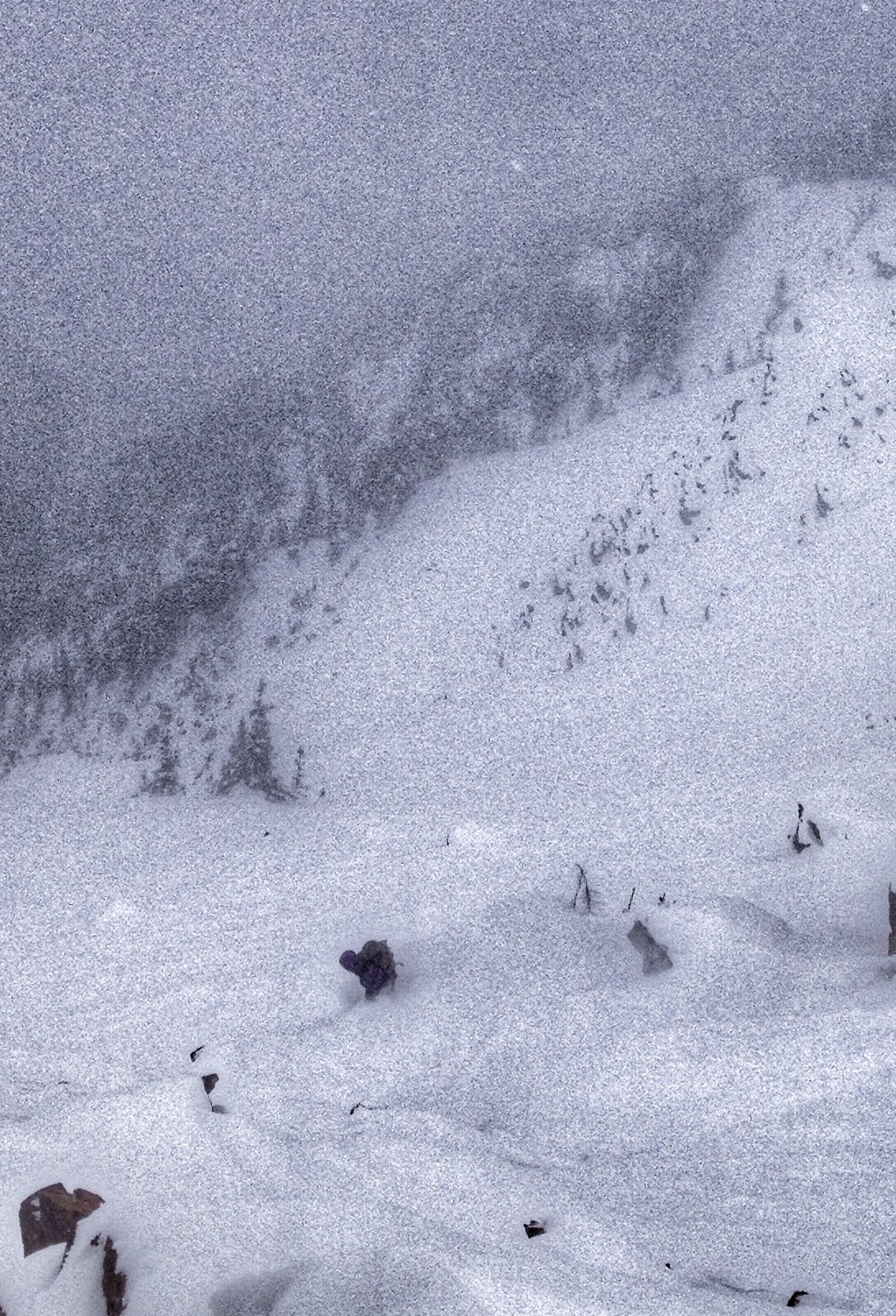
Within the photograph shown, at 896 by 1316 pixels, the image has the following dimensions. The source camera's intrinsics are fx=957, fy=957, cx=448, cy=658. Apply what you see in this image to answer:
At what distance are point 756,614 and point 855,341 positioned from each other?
0.73 metres

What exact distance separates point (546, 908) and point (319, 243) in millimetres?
1846

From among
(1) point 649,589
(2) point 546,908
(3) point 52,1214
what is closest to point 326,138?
(1) point 649,589

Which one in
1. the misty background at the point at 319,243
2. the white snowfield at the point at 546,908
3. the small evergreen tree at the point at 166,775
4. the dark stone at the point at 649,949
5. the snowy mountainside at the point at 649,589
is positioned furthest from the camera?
the misty background at the point at 319,243

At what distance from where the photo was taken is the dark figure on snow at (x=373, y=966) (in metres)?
2.14

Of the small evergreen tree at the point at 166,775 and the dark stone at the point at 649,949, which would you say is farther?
the small evergreen tree at the point at 166,775

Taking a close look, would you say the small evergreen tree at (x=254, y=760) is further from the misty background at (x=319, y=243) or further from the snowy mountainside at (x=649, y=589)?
the misty background at (x=319, y=243)

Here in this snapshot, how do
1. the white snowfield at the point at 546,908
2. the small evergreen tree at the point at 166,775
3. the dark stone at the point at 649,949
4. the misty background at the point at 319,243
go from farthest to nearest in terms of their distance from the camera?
the misty background at the point at 319,243, the small evergreen tree at the point at 166,775, the dark stone at the point at 649,949, the white snowfield at the point at 546,908

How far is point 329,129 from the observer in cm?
264

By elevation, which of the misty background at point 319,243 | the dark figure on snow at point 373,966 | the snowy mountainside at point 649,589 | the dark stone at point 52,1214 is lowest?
the dark stone at point 52,1214

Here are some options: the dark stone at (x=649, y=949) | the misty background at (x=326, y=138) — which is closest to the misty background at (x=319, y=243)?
the misty background at (x=326, y=138)

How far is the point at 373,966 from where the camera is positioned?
2.14 metres

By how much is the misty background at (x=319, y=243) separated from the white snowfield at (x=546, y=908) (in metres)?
0.19

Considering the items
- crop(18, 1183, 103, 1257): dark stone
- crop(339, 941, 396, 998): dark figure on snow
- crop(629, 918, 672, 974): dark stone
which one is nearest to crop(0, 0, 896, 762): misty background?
crop(339, 941, 396, 998): dark figure on snow

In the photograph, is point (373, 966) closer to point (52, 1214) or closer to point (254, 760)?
point (254, 760)
